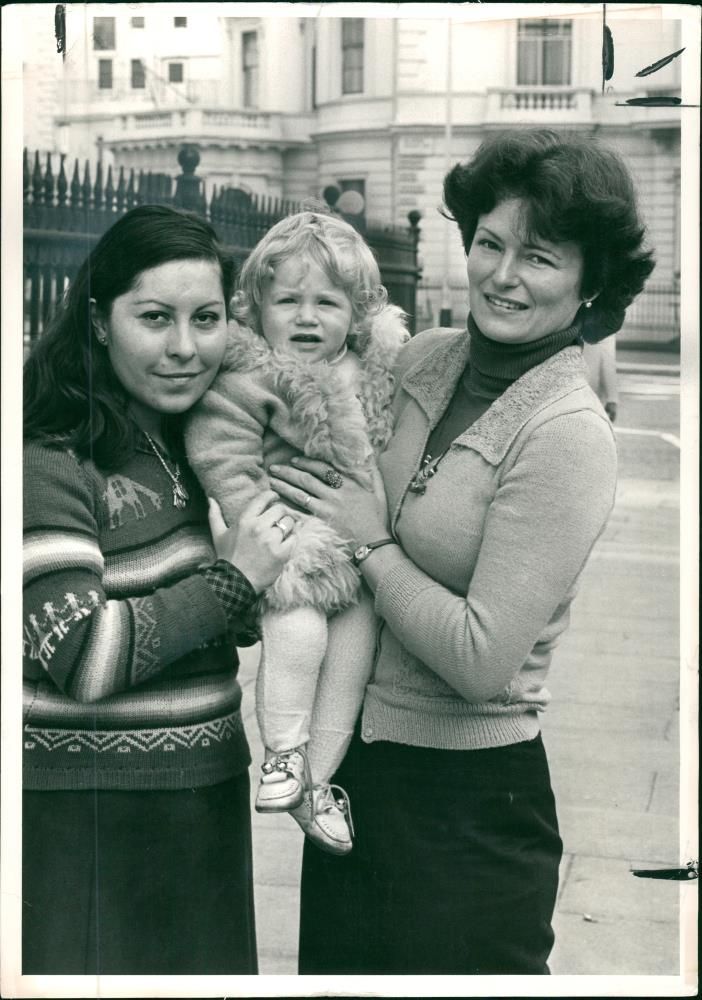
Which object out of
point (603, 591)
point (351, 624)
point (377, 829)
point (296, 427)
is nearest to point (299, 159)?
point (296, 427)

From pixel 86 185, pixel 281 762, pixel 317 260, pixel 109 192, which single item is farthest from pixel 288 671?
pixel 86 185

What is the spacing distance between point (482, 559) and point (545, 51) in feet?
4.18

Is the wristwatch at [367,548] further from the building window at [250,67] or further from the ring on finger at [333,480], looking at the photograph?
the building window at [250,67]

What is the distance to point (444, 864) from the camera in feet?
8.92

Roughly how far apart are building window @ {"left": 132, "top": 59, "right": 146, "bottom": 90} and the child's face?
2.42 ft

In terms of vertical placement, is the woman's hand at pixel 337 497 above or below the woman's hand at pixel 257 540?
above

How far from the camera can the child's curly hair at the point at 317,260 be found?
2.64m

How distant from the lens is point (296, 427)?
106 inches

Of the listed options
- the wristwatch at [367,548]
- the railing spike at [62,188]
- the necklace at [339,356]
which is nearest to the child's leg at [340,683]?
the wristwatch at [367,548]

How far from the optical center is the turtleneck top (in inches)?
103

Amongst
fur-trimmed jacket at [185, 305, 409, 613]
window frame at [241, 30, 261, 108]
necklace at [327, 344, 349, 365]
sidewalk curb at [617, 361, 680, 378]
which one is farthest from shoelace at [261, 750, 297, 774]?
window frame at [241, 30, 261, 108]

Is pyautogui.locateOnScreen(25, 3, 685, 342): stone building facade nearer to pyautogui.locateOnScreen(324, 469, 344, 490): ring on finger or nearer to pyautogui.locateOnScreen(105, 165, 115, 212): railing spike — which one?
pyautogui.locateOnScreen(105, 165, 115, 212): railing spike

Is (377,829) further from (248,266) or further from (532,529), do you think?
(248,266)

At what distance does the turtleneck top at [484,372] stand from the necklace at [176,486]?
492mm
